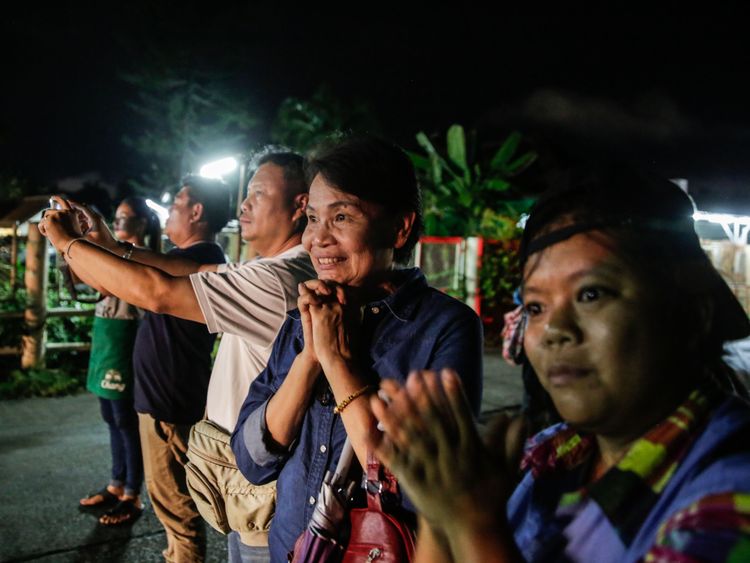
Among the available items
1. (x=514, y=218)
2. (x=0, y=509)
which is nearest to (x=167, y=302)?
(x=0, y=509)

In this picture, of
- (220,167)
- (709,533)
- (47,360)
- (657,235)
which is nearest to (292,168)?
(657,235)

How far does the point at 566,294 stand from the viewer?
3.23 feet

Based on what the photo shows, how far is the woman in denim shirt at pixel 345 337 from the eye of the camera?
63.2 inches

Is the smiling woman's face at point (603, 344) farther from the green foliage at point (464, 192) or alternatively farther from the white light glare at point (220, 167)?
the green foliage at point (464, 192)

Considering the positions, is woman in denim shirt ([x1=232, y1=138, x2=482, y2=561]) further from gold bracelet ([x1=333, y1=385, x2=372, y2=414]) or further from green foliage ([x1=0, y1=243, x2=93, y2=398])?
green foliage ([x1=0, y1=243, x2=93, y2=398])

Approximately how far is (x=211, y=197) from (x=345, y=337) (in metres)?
2.22

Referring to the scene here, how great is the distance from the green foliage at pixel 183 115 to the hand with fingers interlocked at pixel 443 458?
90.1ft

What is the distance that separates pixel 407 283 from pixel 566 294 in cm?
83

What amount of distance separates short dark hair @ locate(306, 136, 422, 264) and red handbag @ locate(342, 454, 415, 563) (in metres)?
0.81

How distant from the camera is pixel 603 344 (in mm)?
923

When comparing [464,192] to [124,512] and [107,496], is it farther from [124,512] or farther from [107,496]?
[124,512]

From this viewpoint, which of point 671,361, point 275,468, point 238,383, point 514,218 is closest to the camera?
point 671,361

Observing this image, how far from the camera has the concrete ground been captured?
140 inches

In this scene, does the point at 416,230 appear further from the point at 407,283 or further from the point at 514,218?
the point at 514,218
